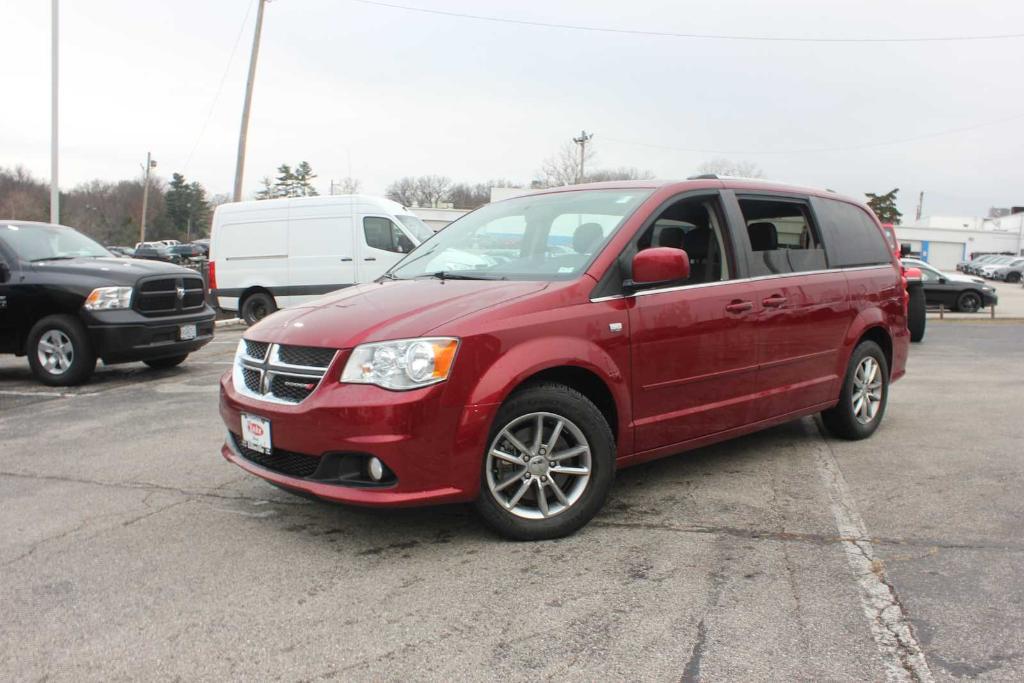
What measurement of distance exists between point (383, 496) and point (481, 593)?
1.89 ft

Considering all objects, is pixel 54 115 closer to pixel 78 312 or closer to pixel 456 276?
pixel 78 312

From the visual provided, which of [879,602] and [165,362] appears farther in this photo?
[165,362]

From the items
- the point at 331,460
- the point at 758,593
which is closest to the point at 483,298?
the point at 331,460

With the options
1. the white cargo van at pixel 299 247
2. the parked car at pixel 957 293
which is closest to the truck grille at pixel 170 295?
the white cargo van at pixel 299 247

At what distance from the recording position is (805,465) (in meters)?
4.96

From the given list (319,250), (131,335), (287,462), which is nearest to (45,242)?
(131,335)

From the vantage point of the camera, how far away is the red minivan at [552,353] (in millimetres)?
3320

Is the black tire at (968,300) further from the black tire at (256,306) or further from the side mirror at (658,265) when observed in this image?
the side mirror at (658,265)

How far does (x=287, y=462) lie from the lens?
3.56 meters

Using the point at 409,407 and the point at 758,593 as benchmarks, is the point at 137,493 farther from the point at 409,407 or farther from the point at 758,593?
the point at 758,593

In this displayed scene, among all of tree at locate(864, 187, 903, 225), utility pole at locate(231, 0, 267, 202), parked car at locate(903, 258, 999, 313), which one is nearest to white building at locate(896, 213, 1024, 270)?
tree at locate(864, 187, 903, 225)

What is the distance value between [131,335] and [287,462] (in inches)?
209

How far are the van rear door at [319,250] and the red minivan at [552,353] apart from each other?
9.20 metres

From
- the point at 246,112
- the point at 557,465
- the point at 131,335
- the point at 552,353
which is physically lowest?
the point at 557,465
